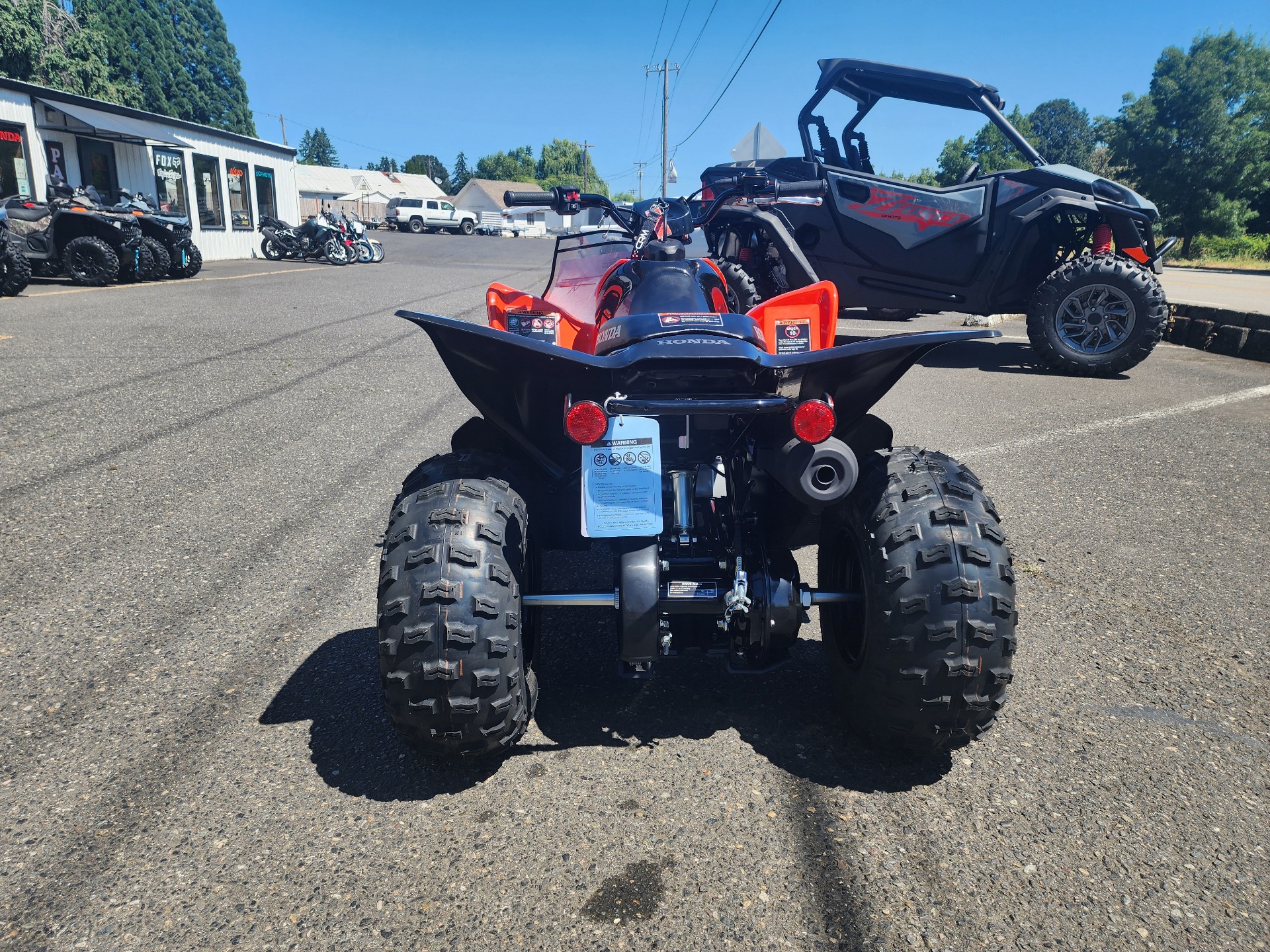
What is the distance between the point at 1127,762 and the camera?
2.54 meters

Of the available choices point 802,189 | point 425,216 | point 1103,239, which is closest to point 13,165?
point 802,189

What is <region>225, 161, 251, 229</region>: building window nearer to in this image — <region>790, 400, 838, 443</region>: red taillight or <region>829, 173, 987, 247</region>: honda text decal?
<region>829, 173, 987, 247</region>: honda text decal

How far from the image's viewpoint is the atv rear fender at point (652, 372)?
90.1 inches

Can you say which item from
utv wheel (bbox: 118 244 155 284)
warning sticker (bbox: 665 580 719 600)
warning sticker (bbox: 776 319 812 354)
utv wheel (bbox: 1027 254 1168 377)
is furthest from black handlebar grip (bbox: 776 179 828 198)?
utv wheel (bbox: 118 244 155 284)

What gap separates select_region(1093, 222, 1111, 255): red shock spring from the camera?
351 inches

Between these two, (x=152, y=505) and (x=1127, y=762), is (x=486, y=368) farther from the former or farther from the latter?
(x=152, y=505)

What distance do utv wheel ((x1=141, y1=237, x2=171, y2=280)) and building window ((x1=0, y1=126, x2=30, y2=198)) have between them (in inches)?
191

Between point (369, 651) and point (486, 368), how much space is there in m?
1.33

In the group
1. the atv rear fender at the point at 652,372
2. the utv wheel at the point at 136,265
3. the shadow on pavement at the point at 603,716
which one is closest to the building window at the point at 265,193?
the utv wheel at the point at 136,265

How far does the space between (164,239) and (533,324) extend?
52.9 ft

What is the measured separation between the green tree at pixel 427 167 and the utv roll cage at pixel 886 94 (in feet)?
405

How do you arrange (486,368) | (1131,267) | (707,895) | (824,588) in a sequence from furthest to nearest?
(1131,267) < (824,588) < (486,368) < (707,895)

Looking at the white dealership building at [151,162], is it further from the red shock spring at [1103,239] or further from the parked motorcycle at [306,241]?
the red shock spring at [1103,239]

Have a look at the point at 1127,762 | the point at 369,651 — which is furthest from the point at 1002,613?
the point at 369,651
